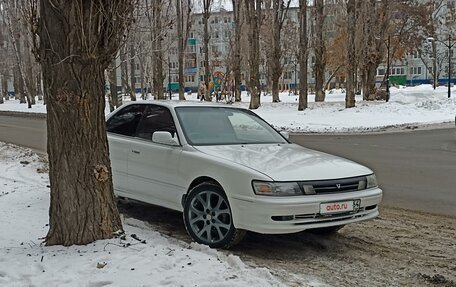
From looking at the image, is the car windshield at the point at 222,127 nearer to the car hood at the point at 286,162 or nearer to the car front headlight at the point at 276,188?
the car hood at the point at 286,162

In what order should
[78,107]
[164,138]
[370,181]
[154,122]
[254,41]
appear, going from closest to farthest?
[78,107], [370,181], [164,138], [154,122], [254,41]

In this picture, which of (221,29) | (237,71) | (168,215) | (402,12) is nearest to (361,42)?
(237,71)

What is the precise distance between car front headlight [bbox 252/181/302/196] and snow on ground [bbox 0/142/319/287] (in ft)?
2.30

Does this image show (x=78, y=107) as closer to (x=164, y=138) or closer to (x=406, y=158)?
(x=164, y=138)

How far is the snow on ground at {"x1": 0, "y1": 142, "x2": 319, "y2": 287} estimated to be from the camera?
4.32 metres

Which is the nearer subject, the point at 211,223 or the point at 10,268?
the point at 10,268

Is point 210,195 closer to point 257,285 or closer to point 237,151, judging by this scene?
point 237,151

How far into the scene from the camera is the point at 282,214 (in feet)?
17.0

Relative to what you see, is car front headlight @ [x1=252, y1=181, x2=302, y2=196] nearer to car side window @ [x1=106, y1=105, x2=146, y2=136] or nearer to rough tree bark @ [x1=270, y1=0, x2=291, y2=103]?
car side window @ [x1=106, y1=105, x2=146, y2=136]

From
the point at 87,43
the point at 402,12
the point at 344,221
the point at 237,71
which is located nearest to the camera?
the point at 87,43

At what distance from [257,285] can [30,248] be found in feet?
8.14

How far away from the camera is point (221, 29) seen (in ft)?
317

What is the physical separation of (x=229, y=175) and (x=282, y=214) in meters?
0.67

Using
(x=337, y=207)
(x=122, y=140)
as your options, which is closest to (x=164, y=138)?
(x=122, y=140)
